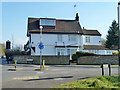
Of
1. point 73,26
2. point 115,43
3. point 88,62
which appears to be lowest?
point 88,62

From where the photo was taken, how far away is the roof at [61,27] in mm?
38062

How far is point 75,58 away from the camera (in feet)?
109

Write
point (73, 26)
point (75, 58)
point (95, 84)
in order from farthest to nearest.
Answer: point (73, 26) < point (75, 58) < point (95, 84)

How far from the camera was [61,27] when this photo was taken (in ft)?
133

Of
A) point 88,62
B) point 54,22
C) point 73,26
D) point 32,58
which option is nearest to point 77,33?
point 73,26

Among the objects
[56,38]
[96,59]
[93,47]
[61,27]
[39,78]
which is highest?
[61,27]

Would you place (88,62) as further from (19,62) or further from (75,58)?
(19,62)

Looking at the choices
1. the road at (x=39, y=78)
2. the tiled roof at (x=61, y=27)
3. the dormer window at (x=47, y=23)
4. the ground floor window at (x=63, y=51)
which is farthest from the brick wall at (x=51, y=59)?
the road at (x=39, y=78)

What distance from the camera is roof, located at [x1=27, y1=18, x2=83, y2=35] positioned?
38.1 metres

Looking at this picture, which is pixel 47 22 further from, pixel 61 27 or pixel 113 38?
pixel 113 38

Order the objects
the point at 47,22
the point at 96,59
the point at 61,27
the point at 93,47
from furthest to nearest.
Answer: the point at 93,47 → the point at 61,27 → the point at 47,22 → the point at 96,59

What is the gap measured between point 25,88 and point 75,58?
24.7m

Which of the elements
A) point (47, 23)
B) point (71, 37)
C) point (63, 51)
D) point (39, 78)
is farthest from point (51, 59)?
point (39, 78)

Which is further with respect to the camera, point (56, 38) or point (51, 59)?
point (56, 38)
